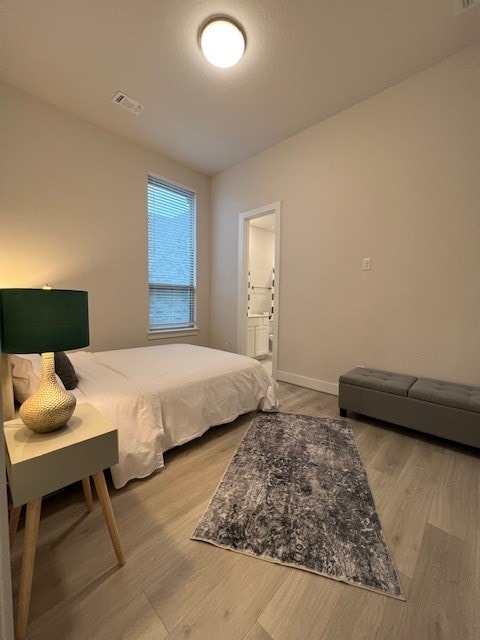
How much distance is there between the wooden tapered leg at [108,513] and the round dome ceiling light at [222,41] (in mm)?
2849

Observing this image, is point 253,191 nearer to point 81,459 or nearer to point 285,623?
point 81,459

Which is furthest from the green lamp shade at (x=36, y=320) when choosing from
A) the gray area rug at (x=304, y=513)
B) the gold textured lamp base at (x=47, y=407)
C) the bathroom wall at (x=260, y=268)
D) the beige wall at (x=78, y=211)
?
the bathroom wall at (x=260, y=268)

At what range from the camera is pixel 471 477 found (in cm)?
160

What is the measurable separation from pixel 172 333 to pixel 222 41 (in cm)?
316

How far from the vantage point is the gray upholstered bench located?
71.3 inches

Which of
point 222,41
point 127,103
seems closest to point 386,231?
point 222,41

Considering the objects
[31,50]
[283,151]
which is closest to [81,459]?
[31,50]

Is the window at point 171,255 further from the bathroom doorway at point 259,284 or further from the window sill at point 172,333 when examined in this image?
the bathroom doorway at point 259,284

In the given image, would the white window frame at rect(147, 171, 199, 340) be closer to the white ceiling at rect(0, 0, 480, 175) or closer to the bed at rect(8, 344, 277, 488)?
the white ceiling at rect(0, 0, 480, 175)

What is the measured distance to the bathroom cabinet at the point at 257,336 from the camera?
4.58 metres

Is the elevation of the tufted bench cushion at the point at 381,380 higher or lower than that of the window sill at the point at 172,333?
lower

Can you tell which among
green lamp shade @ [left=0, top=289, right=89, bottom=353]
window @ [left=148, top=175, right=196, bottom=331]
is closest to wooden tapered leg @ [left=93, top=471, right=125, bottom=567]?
green lamp shade @ [left=0, top=289, right=89, bottom=353]

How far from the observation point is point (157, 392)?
66.0 inches

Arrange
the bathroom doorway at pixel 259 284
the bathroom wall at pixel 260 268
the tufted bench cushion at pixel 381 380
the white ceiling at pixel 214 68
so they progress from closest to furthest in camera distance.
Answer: the white ceiling at pixel 214 68
the tufted bench cushion at pixel 381 380
the bathroom doorway at pixel 259 284
the bathroom wall at pixel 260 268
